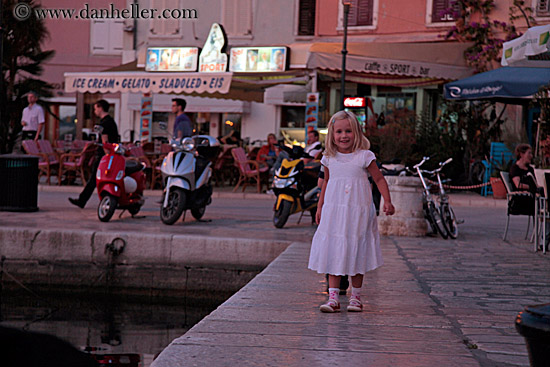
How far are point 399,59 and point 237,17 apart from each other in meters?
9.61

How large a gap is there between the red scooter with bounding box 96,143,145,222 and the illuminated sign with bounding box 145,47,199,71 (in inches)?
364

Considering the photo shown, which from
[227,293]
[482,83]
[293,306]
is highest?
[482,83]

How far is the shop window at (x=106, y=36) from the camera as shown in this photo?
109 ft

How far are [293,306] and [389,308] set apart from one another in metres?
0.60

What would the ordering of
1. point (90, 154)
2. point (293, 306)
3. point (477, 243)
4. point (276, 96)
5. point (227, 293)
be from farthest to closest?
point (276, 96)
point (90, 154)
point (477, 243)
point (227, 293)
point (293, 306)

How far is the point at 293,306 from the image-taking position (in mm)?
5211

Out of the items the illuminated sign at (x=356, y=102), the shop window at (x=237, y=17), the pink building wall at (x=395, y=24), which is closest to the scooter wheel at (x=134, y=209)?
the illuminated sign at (x=356, y=102)

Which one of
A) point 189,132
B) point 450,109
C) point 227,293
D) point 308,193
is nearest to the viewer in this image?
point 227,293

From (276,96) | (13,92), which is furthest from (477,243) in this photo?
(276,96)

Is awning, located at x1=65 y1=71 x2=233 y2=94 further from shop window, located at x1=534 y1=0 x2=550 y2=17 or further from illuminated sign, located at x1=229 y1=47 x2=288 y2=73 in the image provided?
shop window, located at x1=534 y1=0 x2=550 y2=17

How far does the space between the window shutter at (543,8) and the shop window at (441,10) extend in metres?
2.18

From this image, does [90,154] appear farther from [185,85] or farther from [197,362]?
[197,362]

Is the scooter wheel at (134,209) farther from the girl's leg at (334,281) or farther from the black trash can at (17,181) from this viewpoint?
the girl's leg at (334,281)

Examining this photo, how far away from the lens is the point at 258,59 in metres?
19.3
